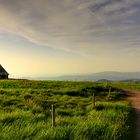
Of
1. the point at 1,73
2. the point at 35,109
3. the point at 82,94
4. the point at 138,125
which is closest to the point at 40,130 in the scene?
the point at 138,125

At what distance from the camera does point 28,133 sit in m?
11.3

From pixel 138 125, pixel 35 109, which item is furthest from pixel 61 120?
pixel 35 109

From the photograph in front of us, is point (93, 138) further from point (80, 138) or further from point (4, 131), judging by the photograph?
point (4, 131)

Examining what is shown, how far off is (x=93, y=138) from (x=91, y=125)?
158cm

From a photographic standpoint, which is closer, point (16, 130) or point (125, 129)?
point (16, 130)

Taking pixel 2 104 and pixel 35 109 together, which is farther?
pixel 2 104

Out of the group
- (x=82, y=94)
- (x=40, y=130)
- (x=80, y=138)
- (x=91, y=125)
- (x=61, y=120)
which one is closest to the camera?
(x=80, y=138)

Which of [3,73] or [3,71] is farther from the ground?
[3,71]

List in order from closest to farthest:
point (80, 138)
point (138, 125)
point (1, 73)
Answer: point (80, 138) < point (138, 125) < point (1, 73)

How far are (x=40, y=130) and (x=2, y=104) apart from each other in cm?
1157

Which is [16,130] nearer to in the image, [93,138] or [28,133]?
[28,133]

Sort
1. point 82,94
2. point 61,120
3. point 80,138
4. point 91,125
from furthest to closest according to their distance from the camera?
point 82,94 < point 61,120 < point 91,125 < point 80,138

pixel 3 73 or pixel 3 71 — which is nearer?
pixel 3 73

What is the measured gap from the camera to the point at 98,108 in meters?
20.9
